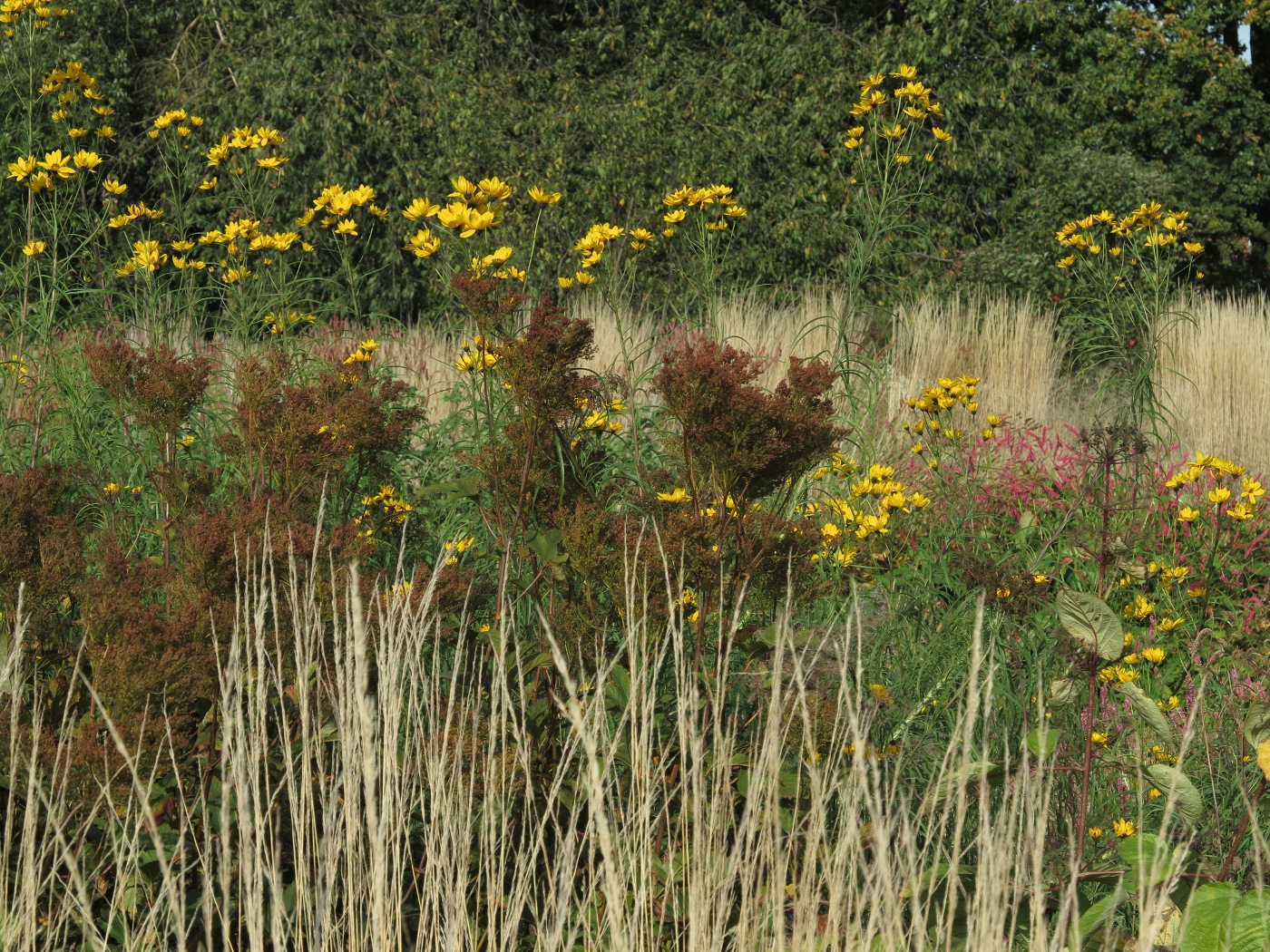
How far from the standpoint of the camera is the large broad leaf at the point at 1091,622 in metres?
1.97

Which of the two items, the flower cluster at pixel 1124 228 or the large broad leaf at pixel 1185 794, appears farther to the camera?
the flower cluster at pixel 1124 228

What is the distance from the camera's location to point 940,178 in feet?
41.9

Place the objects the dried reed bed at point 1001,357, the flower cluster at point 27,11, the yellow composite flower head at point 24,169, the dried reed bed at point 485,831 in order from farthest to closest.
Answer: the dried reed bed at point 1001,357
the flower cluster at point 27,11
the yellow composite flower head at point 24,169
the dried reed bed at point 485,831

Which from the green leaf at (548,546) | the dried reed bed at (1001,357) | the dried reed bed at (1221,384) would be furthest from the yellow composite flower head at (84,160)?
the dried reed bed at (1221,384)

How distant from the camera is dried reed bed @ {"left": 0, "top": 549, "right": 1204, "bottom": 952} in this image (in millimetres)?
1590

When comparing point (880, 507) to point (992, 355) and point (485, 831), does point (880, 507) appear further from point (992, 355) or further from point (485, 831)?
point (992, 355)

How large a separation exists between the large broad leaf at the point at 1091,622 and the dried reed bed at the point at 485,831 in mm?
225

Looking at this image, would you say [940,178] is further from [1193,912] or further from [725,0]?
[1193,912]

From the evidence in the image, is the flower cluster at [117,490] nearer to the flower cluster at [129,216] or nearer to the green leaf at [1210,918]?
the flower cluster at [129,216]

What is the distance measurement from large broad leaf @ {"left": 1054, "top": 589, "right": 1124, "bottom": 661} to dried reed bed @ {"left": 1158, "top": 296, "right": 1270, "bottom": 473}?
474cm

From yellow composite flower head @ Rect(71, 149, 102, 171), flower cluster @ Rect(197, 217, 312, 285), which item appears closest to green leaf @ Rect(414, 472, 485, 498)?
flower cluster @ Rect(197, 217, 312, 285)

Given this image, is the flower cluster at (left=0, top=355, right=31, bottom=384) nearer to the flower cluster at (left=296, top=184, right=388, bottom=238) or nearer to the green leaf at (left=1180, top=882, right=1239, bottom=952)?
the flower cluster at (left=296, top=184, right=388, bottom=238)

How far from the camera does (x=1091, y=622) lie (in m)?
1.99

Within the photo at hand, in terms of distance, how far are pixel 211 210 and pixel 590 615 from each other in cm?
1161
